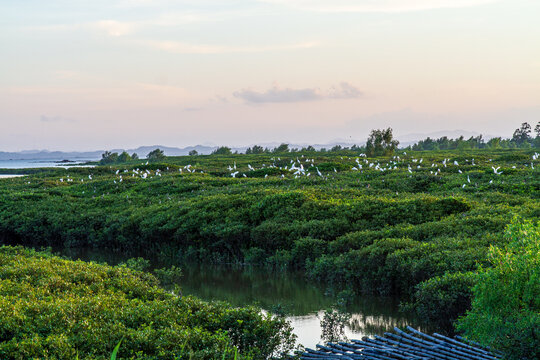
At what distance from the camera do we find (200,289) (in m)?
18.0

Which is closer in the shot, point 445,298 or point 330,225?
point 445,298

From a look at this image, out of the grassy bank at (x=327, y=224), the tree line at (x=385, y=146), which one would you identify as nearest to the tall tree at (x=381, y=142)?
the tree line at (x=385, y=146)

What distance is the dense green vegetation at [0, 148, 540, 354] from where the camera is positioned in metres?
15.1

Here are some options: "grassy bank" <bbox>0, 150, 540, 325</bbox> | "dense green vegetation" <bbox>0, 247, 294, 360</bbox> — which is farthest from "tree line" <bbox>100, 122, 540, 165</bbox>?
"dense green vegetation" <bbox>0, 247, 294, 360</bbox>

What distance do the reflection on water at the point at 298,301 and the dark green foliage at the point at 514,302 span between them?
4.87 metres

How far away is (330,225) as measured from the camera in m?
20.0

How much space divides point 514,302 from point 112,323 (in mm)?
6848

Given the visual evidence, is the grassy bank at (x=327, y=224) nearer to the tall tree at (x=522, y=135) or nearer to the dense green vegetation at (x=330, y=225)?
the dense green vegetation at (x=330, y=225)

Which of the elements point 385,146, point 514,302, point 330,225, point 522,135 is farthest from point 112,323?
point 522,135

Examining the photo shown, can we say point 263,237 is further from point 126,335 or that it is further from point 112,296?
point 126,335

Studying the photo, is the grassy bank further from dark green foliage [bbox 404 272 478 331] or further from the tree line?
the tree line

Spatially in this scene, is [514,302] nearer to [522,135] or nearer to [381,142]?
[381,142]

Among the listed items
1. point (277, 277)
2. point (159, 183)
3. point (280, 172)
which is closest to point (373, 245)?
point (277, 277)

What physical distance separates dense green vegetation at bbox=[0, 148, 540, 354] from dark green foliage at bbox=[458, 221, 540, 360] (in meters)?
3.87
